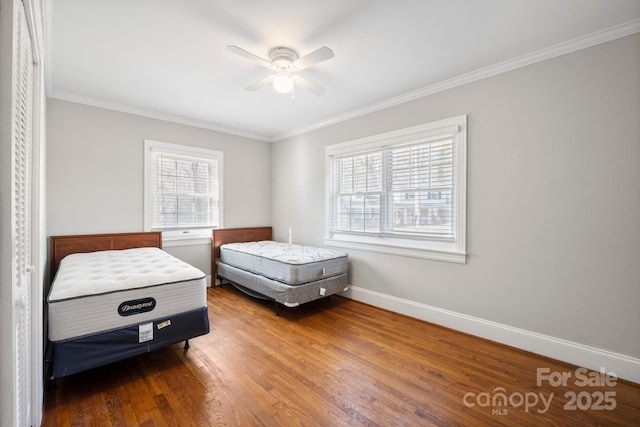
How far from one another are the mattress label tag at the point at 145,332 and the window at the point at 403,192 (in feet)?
7.87

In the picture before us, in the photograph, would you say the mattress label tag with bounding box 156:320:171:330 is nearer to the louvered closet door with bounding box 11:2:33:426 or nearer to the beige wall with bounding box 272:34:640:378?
the louvered closet door with bounding box 11:2:33:426

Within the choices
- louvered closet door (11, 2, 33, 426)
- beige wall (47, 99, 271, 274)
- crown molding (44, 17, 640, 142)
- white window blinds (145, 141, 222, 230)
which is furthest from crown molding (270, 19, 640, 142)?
louvered closet door (11, 2, 33, 426)

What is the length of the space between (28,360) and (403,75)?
332 cm

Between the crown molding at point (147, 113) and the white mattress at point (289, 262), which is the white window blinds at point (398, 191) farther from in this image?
the crown molding at point (147, 113)

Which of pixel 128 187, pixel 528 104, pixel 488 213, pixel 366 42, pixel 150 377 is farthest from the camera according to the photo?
pixel 128 187

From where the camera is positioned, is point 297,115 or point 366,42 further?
point 297,115

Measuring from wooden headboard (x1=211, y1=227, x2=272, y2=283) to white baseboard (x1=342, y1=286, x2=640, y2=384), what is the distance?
2.33m

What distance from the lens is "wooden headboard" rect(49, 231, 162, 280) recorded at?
3129 millimetres

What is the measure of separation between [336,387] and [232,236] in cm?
309

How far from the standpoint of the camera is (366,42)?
Result: 2.21 metres

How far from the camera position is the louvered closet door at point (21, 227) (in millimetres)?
1032

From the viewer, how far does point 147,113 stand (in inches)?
147

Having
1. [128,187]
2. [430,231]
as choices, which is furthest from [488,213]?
[128,187]

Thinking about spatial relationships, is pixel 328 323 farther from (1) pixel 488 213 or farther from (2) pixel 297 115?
(2) pixel 297 115
